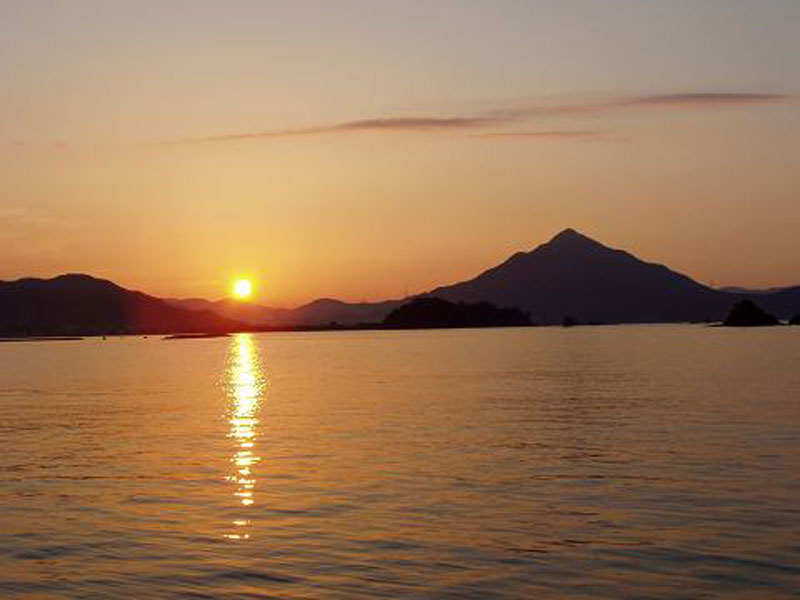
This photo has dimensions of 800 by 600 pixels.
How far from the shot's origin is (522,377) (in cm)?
12556

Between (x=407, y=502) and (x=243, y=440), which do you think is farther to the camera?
(x=243, y=440)

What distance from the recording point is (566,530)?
31125 mm

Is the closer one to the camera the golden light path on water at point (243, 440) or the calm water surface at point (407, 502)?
the calm water surface at point (407, 502)

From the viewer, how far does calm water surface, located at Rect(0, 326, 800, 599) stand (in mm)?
25984

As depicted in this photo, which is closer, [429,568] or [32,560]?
[429,568]

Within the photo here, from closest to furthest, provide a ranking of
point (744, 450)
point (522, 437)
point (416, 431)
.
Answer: point (744, 450) < point (522, 437) < point (416, 431)

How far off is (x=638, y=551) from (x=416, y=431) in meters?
33.7

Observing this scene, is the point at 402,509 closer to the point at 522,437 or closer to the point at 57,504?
the point at 57,504

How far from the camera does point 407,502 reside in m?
36.4

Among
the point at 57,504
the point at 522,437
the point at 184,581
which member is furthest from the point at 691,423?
the point at 184,581

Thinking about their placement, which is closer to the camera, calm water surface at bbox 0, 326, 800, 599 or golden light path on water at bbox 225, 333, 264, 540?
calm water surface at bbox 0, 326, 800, 599

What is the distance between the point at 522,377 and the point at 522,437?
2718 inches

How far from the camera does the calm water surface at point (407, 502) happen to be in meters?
26.0

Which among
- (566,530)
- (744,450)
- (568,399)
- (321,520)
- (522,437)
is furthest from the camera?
(568,399)
